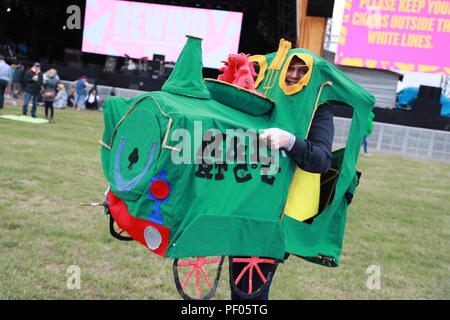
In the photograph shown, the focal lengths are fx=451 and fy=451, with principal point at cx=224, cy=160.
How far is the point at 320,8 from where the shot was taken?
14734 millimetres

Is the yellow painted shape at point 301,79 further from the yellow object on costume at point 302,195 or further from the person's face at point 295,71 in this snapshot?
the yellow object on costume at point 302,195

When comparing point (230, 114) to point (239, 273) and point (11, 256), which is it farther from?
point (11, 256)

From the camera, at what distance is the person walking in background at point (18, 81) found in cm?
1770

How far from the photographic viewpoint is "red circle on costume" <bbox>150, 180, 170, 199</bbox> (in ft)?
6.36

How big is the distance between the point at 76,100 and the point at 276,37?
30.9 ft

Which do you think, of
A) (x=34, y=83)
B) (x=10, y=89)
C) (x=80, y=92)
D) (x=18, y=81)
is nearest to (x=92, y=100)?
(x=80, y=92)

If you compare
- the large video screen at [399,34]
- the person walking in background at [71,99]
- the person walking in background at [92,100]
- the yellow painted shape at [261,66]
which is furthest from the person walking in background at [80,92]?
the yellow painted shape at [261,66]

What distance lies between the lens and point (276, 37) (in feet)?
68.5

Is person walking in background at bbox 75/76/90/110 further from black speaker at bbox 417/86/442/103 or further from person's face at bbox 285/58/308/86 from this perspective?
person's face at bbox 285/58/308/86

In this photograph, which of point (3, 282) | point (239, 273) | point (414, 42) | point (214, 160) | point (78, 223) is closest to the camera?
point (214, 160)

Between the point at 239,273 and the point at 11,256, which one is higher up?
the point at 239,273

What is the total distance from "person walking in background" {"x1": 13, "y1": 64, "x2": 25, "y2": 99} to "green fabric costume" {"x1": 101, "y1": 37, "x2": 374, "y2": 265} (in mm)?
17243

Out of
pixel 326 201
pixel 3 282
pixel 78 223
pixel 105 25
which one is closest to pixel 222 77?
pixel 326 201

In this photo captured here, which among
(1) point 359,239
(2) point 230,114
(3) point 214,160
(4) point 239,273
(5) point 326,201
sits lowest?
(1) point 359,239
